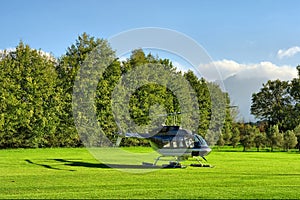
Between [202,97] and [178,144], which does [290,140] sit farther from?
[178,144]

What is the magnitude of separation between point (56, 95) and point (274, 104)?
108ft

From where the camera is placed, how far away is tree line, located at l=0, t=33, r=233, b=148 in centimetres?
3038

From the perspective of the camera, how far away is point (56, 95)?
32.4m

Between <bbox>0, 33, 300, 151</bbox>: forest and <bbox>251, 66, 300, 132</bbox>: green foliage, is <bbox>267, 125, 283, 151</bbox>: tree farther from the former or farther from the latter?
<bbox>251, 66, 300, 132</bbox>: green foliage

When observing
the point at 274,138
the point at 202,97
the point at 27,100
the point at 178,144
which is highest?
the point at 202,97

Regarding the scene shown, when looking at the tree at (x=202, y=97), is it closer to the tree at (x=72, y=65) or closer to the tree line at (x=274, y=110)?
the tree line at (x=274, y=110)

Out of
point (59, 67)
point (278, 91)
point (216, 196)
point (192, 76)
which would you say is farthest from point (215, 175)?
point (278, 91)

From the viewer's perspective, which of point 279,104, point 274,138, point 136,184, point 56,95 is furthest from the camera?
point 279,104

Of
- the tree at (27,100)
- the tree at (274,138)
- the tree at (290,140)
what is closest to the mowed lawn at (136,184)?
the tree at (27,100)

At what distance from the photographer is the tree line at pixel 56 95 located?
3038 cm

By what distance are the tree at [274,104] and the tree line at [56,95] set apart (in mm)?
19604

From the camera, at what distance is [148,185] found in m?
11.7

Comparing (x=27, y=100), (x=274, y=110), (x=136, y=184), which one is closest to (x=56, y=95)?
(x=27, y=100)

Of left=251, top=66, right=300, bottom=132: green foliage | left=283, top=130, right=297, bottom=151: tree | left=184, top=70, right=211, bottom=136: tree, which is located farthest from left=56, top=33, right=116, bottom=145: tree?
left=251, top=66, right=300, bottom=132: green foliage
